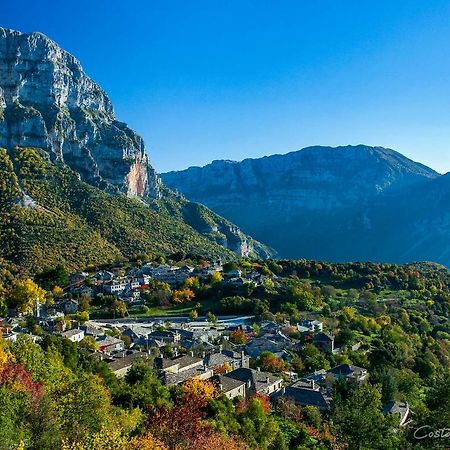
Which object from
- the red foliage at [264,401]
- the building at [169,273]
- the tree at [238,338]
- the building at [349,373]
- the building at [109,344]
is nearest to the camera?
the red foliage at [264,401]

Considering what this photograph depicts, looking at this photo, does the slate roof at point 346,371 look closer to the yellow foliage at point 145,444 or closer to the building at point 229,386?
the building at point 229,386

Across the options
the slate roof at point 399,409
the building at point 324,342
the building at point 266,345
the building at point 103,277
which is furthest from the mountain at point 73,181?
the slate roof at point 399,409

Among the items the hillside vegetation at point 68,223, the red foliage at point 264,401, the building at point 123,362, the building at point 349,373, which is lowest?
the building at point 349,373

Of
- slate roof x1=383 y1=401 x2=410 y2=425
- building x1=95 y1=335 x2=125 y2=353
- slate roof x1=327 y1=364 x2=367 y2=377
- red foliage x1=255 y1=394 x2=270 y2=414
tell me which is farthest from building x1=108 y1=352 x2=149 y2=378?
slate roof x1=383 y1=401 x2=410 y2=425

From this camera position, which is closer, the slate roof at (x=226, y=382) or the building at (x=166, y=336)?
the slate roof at (x=226, y=382)

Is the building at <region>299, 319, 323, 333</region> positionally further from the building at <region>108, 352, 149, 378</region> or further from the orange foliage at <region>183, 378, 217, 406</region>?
the orange foliage at <region>183, 378, 217, 406</region>

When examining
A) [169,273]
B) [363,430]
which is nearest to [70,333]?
[363,430]

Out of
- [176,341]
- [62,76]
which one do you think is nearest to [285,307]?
[176,341]
